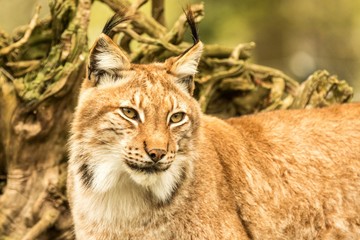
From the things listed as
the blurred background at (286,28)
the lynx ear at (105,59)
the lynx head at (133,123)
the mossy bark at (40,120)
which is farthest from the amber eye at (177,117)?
the blurred background at (286,28)

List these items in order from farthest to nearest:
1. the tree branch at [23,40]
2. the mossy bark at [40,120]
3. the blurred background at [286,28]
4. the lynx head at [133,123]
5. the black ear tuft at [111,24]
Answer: the blurred background at [286,28] < the tree branch at [23,40] < the mossy bark at [40,120] < the black ear tuft at [111,24] < the lynx head at [133,123]

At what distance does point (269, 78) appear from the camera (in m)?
10.4

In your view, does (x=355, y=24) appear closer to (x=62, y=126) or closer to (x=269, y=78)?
(x=269, y=78)

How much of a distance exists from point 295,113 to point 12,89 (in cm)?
275

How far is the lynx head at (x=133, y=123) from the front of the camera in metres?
6.32

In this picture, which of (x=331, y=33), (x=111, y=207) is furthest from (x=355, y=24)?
(x=111, y=207)

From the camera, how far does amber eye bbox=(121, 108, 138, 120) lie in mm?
6418

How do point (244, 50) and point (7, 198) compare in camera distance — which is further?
point (244, 50)

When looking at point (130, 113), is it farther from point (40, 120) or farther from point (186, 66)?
point (40, 120)

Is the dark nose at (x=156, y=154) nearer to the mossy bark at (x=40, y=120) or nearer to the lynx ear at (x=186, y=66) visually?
the lynx ear at (x=186, y=66)

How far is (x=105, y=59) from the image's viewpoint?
6.65 m

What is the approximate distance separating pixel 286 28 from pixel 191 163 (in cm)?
1791

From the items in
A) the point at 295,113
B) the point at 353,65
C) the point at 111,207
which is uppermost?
the point at 353,65

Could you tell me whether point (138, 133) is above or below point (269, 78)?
below
